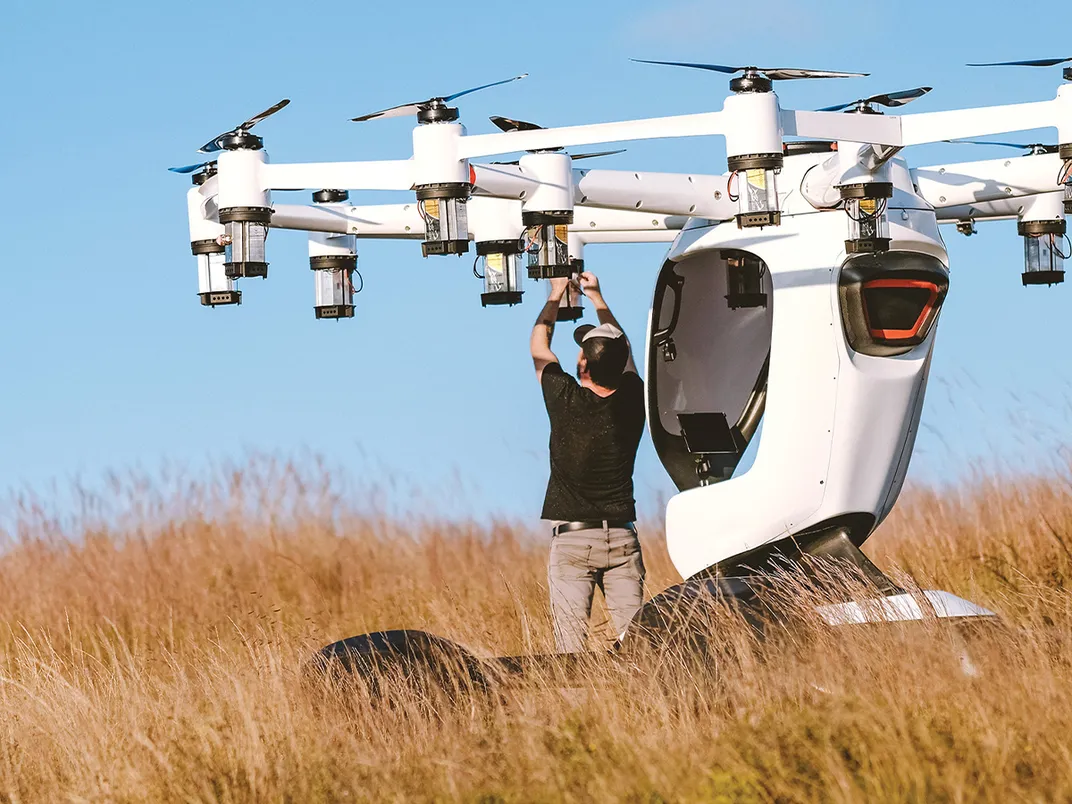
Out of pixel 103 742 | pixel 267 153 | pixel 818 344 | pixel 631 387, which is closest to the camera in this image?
pixel 103 742

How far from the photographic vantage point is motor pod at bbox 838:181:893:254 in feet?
24.3

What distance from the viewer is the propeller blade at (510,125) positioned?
24.4 ft

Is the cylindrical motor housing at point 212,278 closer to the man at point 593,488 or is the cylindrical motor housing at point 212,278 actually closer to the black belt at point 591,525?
the man at point 593,488

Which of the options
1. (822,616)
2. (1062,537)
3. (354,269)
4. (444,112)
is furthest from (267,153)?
(1062,537)

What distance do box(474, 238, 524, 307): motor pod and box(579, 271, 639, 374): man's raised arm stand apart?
917mm

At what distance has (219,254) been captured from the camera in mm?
8273

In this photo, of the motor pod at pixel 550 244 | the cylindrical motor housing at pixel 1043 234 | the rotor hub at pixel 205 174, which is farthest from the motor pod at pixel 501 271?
the cylindrical motor housing at pixel 1043 234

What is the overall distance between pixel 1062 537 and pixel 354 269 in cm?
518

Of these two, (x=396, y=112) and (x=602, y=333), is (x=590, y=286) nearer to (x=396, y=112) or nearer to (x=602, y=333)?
(x=602, y=333)

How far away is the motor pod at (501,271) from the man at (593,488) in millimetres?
703

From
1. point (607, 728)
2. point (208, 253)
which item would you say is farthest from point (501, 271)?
point (607, 728)

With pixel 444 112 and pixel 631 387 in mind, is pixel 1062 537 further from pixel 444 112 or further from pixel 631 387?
pixel 444 112

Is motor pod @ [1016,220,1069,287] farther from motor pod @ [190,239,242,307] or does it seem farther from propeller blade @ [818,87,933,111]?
motor pod @ [190,239,242,307]

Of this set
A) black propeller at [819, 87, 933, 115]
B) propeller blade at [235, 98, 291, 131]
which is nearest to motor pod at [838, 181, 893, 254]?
black propeller at [819, 87, 933, 115]
